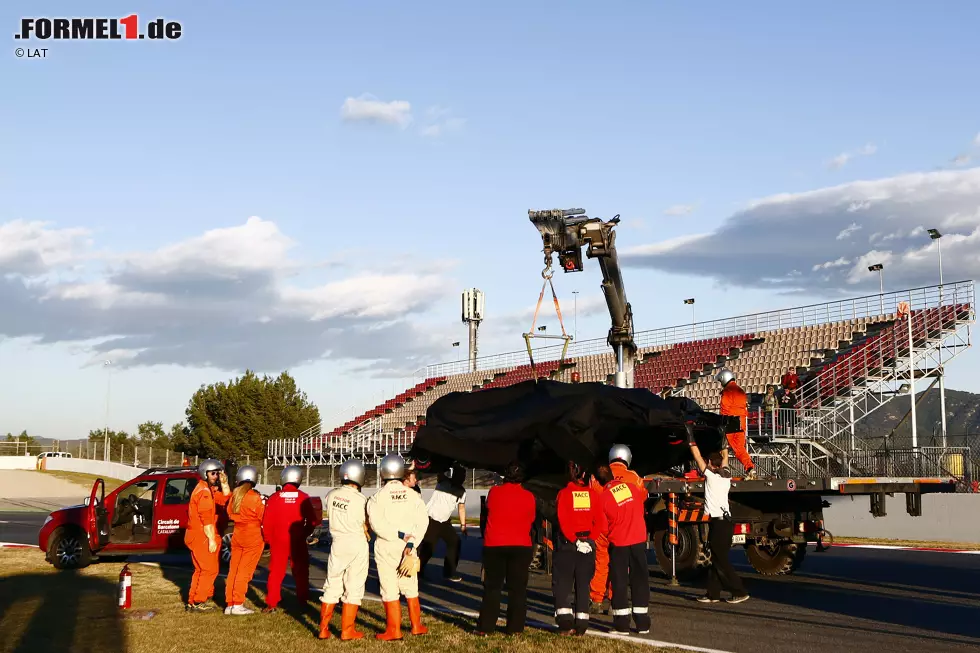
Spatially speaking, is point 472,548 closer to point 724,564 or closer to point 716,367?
point 724,564

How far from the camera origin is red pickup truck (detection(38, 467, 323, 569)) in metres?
16.8

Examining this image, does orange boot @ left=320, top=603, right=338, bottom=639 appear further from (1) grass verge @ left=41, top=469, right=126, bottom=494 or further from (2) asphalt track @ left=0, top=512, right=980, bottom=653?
(1) grass verge @ left=41, top=469, right=126, bottom=494

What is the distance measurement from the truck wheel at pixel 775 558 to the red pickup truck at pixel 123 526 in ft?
23.5

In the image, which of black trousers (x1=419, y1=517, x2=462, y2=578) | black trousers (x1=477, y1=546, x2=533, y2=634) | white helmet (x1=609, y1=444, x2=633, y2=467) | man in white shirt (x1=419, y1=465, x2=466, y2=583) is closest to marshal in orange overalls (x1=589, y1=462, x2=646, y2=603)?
white helmet (x1=609, y1=444, x2=633, y2=467)

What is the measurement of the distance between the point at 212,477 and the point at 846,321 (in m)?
28.9

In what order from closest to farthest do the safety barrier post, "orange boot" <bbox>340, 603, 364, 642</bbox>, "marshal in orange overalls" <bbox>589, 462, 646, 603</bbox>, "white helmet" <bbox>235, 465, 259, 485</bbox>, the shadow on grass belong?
the shadow on grass, "orange boot" <bbox>340, 603, 364, 642</bbox>, "marshal in orange overalls" <bbox>589, 462, 646, 603</bbox>, "white helmet" <bbox>235, 465, 259, 485</bbox>, the safety barrier post

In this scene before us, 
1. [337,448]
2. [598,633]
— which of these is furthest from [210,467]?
[337,448]

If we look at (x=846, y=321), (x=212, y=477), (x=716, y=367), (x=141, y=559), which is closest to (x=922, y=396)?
(x=846, y=321)

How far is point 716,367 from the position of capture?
38625mm

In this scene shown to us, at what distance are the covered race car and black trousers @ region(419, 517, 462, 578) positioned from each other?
1.76 m

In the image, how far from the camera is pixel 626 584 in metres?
10.4

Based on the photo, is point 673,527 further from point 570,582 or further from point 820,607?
point 570,582

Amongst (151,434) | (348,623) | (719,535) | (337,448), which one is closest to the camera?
(348,623)

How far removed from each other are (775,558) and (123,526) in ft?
35.5
